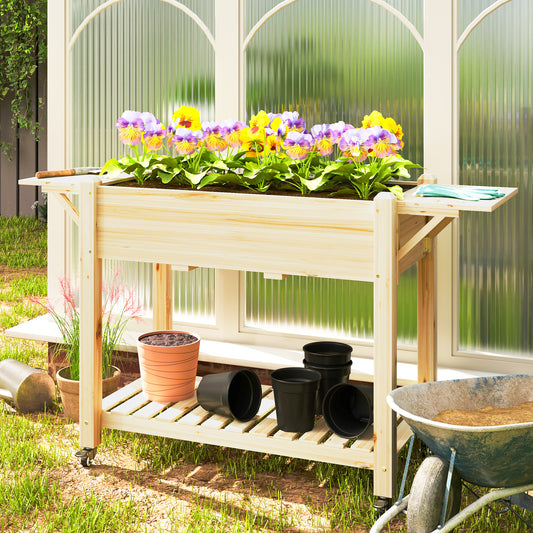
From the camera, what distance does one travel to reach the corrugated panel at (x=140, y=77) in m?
4.28

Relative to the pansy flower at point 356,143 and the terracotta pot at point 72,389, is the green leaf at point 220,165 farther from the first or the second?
the terracotta pot at point 72,389

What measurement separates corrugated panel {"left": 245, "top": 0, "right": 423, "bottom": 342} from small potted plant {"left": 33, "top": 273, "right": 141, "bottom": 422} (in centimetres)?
61

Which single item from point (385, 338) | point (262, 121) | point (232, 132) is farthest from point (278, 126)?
point (385, 338)

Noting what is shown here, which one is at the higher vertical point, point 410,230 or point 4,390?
point 410,230

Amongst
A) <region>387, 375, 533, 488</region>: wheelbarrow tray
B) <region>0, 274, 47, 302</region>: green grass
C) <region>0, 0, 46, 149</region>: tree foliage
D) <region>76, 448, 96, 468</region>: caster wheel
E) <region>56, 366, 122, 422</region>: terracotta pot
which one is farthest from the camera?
<region>0, 0, 46, 149</region>: tree foliage

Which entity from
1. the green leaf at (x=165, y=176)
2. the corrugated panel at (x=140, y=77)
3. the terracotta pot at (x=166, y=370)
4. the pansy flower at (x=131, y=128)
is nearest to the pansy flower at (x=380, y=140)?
the green leaf at (x=165, y=176)

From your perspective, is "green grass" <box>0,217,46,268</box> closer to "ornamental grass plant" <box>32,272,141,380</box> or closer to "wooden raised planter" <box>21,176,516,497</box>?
"ornamental grass plant" <box>32,272,141,380</box>

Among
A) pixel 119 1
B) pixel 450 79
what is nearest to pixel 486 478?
pixel 450 79

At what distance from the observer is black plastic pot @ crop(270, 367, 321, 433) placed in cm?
335

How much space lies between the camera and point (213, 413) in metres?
3.60

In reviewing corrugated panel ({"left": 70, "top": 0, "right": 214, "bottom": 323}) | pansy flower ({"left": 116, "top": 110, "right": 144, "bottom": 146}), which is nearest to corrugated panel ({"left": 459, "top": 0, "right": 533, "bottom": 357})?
corrugated panel ({"left": 70, "top": 0, "right": 214, "bottom": 323})

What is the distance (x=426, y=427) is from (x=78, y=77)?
8.81 feet

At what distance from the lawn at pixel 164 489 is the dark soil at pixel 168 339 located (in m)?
0.39

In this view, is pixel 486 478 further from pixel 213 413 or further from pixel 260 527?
pixel 213 413
